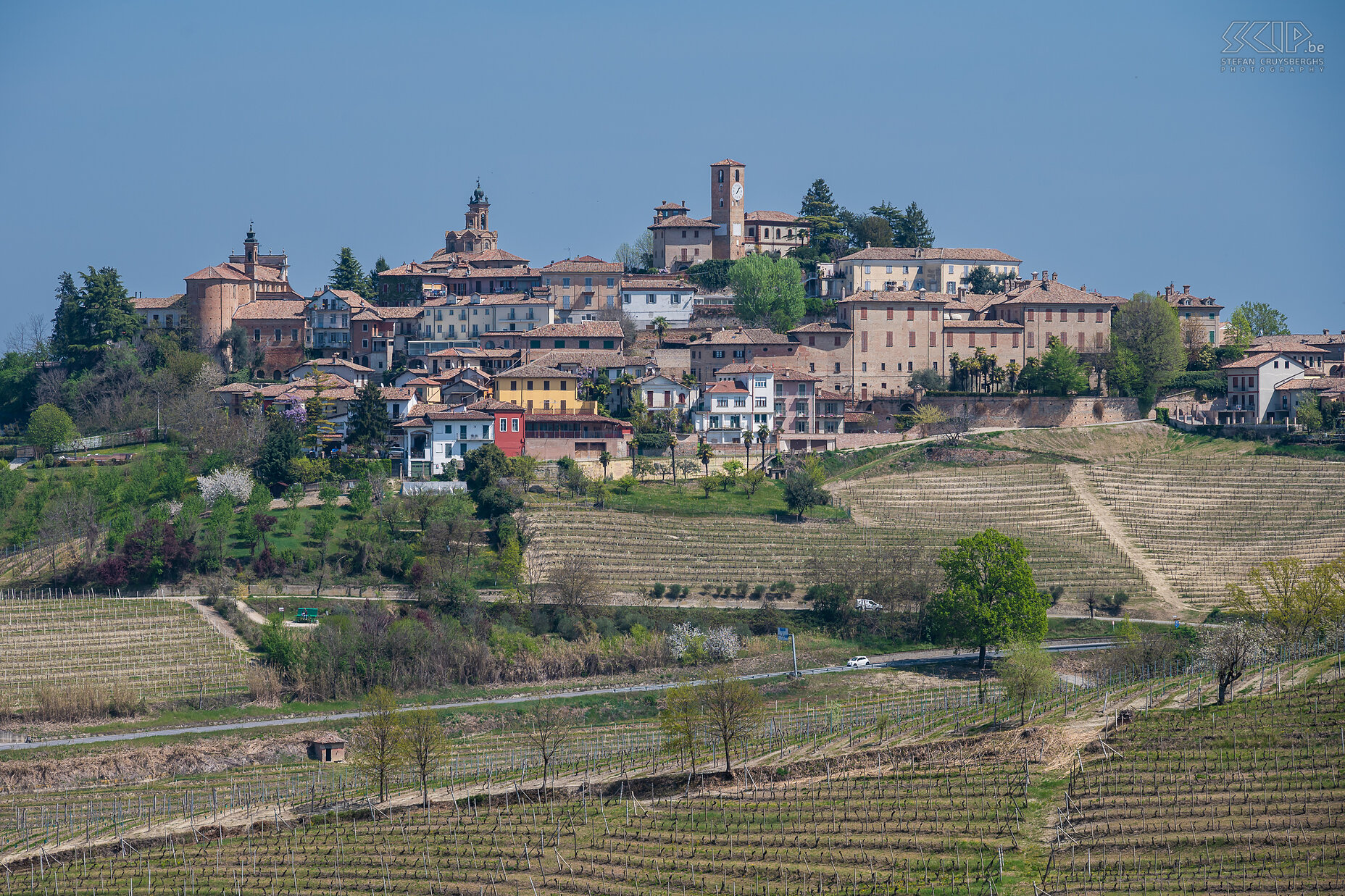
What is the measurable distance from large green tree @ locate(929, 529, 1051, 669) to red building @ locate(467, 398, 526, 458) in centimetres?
2290

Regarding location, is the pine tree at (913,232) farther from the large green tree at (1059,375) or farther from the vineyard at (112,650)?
the vineyard at (112,650)

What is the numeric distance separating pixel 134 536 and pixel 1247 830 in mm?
44471

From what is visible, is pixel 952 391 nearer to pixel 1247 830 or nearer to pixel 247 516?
pixel 247 516

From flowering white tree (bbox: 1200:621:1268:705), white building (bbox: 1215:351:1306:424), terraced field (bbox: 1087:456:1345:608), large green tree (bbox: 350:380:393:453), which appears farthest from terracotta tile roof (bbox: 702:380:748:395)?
flowering white tree (bbox: 1200:621:1268:705)

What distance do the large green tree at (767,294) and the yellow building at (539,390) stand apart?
17.0 metres

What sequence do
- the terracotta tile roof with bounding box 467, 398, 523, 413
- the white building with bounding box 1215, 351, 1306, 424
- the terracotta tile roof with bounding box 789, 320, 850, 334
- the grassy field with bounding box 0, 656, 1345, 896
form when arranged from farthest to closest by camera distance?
1. the terracotta tile roof with bounding box 789, 320, 850, 334
2. the white building with bounding box 1215, 351, 1306, 424
3. the terracotta tile roof with bounding box 467, 398, 523, 413
4. the grassy field with bounding box 0, 656, 1345, 896

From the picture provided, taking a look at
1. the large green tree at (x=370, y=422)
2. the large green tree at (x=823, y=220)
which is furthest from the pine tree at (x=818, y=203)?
the large green tree at (x=370, y=422)

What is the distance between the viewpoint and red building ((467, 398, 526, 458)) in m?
76.9

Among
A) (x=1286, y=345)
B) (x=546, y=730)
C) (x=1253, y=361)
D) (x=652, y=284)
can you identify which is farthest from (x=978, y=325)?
(x=546, y=730)

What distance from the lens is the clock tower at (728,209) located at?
10419 cm

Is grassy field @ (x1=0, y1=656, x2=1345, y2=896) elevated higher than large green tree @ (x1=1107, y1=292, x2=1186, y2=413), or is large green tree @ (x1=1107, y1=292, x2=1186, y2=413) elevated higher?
large green tree @ (x1=1107, y1=292, x2=1186, y2=413)

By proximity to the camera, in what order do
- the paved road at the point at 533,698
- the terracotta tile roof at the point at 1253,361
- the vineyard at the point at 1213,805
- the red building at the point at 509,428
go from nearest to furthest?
the vineyard at the point at 1213,805 → the paved road at the point at 533,698 → the red building at the point at 509,428 → the terracotta tile roof at the point at 1253,361

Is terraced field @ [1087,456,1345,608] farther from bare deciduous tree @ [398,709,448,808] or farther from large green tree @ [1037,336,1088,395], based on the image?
bare deciduous tree @ [398,709,448,808]

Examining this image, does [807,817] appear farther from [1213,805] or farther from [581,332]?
[581,332]
